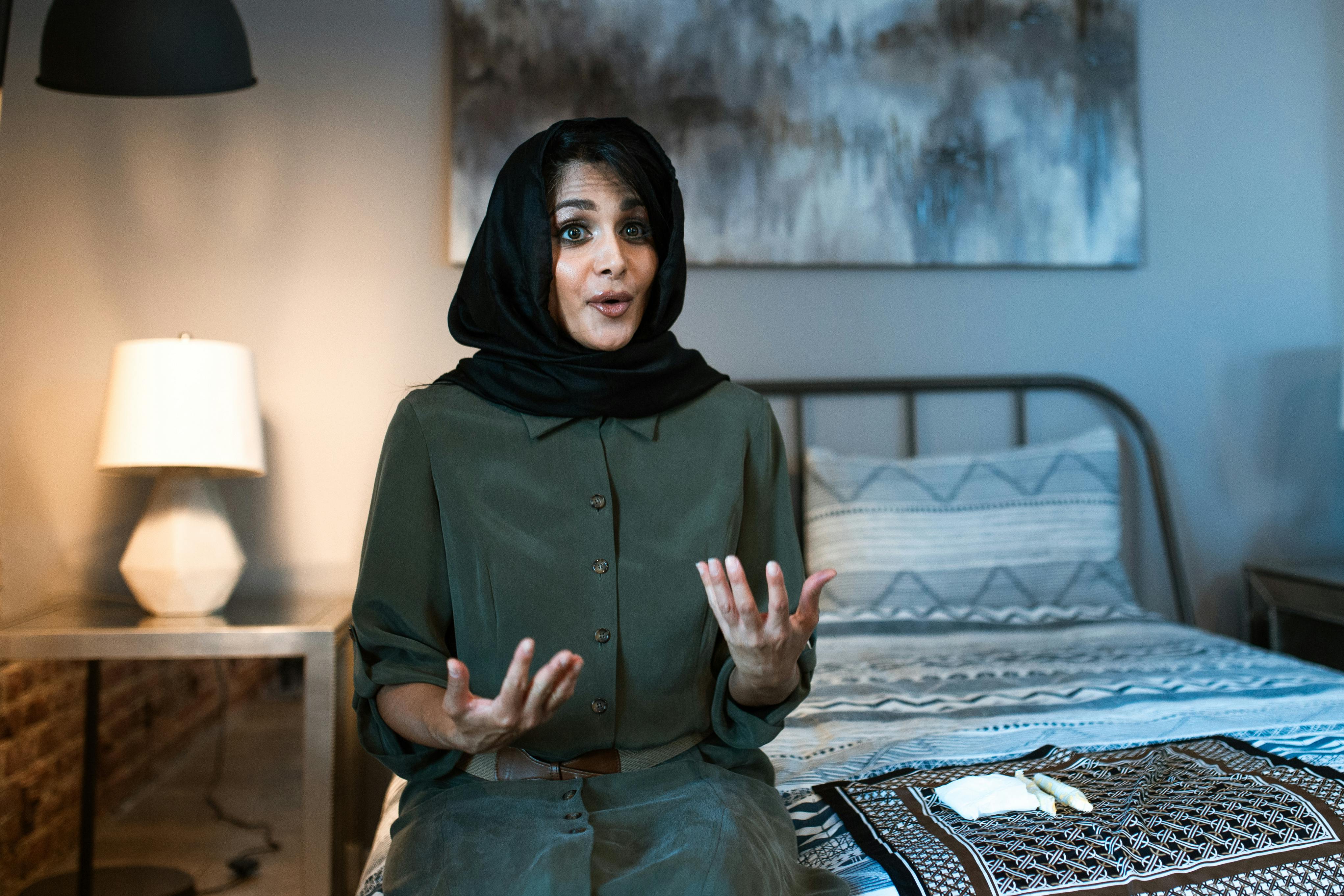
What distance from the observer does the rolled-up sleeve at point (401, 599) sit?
0.99 meters

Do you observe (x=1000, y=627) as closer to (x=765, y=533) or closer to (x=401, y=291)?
(x=765, y=533)

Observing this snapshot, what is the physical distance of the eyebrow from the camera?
44.1 inches

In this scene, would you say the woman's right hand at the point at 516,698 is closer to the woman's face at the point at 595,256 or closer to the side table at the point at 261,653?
the woman's face at the point at 595,256

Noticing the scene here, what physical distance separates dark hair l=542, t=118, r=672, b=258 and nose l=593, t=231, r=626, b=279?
2.6 inches

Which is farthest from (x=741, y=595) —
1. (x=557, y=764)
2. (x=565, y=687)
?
(x=557, y=764)

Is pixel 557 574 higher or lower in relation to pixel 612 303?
lower

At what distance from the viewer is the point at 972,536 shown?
228 cm

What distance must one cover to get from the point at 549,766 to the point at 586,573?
0.21 m

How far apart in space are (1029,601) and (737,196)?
1255mm

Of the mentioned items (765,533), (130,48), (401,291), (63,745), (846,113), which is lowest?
(63,745)

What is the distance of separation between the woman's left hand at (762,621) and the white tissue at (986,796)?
0.27 metres

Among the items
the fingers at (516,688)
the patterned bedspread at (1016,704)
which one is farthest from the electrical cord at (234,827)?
the fingers at (516,688)

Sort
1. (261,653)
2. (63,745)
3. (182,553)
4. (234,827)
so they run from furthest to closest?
(234,827), (63,745), (182,553), (261,653)

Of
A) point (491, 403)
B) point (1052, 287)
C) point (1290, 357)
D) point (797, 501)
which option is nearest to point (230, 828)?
point (797, 501)
